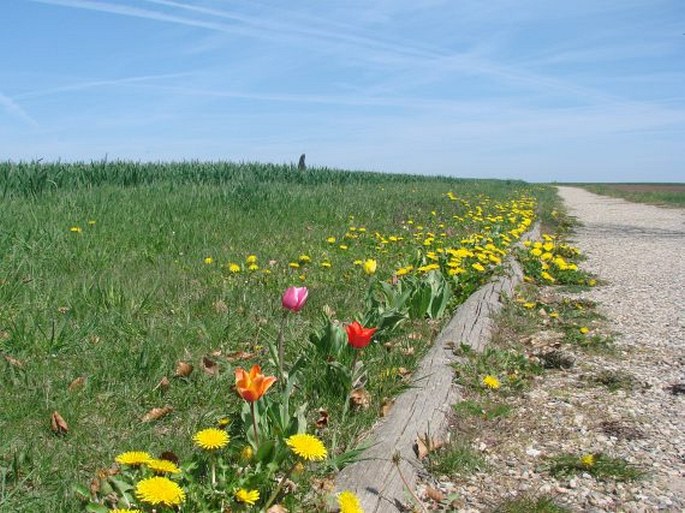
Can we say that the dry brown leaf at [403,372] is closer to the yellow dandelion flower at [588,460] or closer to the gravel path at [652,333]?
the yellow dandelion flower at [588,460]

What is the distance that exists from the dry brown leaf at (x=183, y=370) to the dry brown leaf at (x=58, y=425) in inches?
25.9

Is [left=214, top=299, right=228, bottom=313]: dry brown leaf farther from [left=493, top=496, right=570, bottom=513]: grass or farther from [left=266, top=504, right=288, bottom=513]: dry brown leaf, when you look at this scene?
[left=493, top=496, right=570, bottom=513]: grass

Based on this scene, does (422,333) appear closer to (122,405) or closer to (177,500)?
(122,405)

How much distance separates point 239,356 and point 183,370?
0.43 meters

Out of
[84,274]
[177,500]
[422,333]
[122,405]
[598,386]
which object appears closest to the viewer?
[177,500]

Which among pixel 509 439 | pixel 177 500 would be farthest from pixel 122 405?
pixel 509 439

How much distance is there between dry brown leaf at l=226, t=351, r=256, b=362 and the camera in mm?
3380

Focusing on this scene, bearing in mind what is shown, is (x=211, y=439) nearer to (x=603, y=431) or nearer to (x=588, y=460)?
(x=588, y=460)

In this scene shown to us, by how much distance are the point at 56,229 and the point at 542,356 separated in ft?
15.8

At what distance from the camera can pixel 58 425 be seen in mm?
2449


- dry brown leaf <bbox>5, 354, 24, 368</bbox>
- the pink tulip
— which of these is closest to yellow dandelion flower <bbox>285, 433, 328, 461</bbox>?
the pink tulip

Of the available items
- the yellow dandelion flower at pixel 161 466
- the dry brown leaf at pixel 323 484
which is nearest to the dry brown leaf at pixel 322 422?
the dry brown leaf at pixel 323 484

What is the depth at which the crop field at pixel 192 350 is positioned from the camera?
2.00 meters

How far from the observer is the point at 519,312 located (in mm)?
5043
